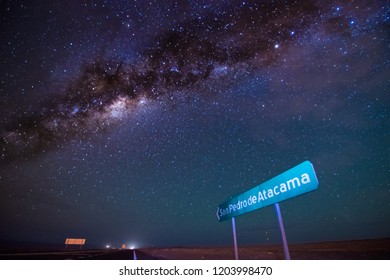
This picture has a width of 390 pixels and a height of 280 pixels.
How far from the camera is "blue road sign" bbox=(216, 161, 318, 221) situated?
363 centimetres

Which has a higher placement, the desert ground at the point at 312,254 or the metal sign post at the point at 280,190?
the metal sign post at the point at 280,190

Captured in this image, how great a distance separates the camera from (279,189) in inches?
165

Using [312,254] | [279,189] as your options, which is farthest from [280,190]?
[312,254]

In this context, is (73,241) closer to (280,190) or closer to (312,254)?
(312,254)

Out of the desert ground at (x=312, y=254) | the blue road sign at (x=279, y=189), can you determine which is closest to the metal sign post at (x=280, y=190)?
the blue road sign at (x=279, y=189)

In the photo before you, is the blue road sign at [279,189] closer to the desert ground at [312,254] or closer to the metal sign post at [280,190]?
the metal sign post at [280,190]

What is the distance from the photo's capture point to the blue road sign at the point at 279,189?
11.9 feet
